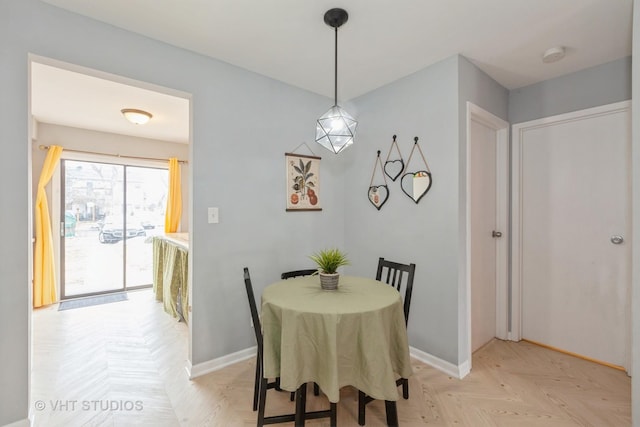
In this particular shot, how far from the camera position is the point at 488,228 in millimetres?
2816

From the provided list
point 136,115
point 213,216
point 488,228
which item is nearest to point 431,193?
point 488,228

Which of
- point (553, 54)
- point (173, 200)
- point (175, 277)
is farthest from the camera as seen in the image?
point (173, 200)

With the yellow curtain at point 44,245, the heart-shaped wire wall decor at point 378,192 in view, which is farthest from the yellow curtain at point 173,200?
the heart-shaped wire wall decor at point 378,192

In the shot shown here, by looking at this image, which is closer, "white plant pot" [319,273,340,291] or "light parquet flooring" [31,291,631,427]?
"light parquet flooring" [31,291,631,427]

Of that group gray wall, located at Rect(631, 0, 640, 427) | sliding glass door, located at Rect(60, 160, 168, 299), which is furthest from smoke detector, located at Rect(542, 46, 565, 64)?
sliding glass door, located at Rect(60, 160, 168, 299)

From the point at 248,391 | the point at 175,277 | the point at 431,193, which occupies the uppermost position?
the point at 431,193

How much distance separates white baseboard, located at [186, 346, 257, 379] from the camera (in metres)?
2.23

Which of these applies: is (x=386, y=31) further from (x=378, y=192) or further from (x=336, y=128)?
(x=378, y=192)

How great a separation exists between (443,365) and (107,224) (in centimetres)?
496

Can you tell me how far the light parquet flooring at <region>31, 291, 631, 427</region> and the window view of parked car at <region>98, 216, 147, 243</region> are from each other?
6.74 feet

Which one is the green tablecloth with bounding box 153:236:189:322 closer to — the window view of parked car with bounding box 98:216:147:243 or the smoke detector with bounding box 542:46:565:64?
the window view of parked car with bounding box 98:216:147:243

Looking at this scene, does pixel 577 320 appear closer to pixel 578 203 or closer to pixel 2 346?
pixel 578 203

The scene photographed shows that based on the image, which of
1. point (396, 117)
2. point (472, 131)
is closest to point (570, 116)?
point (472, 131)

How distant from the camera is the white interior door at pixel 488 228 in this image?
104 inches
